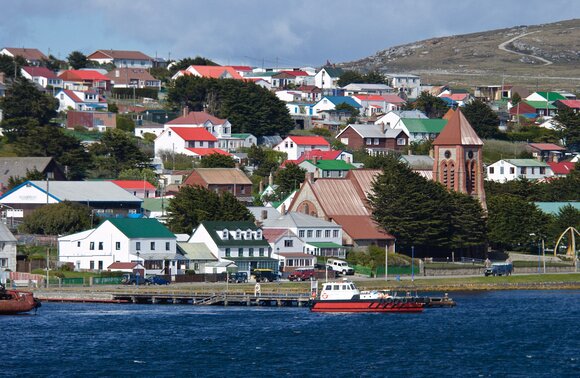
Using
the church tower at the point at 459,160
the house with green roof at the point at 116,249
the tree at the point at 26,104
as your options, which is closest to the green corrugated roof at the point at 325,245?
the house with green roof at the point at 116,249

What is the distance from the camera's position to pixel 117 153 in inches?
6186

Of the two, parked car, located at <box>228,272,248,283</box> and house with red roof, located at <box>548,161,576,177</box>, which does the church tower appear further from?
house with red roof, located at <box>548,161,576,177</box>

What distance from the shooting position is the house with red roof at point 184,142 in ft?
553

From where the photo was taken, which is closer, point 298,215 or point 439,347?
point 439,347

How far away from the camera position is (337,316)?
97062 millimetres

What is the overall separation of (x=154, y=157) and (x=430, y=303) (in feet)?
232

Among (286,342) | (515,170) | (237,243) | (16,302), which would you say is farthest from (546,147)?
(286,342)

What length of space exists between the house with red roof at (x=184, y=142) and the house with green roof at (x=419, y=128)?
25.7 m

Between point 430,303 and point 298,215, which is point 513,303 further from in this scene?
point 298,215

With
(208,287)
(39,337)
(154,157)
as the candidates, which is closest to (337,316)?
(208,287)

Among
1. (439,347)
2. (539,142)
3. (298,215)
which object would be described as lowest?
(439,347)

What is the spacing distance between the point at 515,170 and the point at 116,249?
68.2 meters

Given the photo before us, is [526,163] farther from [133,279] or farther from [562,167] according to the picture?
[133,279]

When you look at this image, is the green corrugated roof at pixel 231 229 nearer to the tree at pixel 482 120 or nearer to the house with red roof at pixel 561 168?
the house with red roof at pixel 561 168
